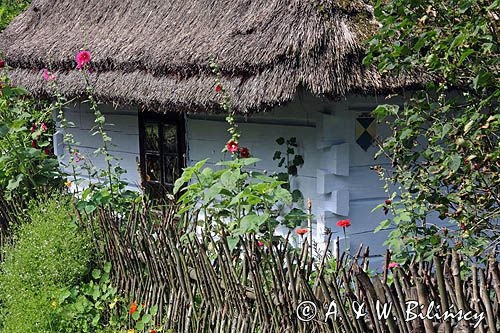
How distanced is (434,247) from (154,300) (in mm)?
1530

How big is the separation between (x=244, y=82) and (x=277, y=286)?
7.37ft

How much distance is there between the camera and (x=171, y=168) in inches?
283

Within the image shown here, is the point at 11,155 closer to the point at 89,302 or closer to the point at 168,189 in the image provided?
the point at 89,302

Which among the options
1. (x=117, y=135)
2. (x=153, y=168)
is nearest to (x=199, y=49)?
(x=153, y=168)

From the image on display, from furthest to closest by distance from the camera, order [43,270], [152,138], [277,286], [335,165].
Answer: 1. [152,138]
2. [335,165]
3. [43,270]
4. [277,286]

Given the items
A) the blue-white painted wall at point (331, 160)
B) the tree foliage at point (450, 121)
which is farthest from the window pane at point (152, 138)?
the tree foliage at point (450, 121)

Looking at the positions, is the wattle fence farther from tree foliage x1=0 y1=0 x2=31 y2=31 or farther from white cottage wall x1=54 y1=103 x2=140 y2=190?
tree foliage x1=0 y1=0 x2=31 y2=31

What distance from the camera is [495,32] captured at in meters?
3.47

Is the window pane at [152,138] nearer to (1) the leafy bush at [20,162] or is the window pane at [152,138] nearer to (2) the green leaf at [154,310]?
(1) the leafy bush at [20,162]

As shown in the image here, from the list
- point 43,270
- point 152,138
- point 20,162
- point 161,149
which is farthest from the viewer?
point 152,138

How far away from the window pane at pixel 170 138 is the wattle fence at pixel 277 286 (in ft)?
9.03

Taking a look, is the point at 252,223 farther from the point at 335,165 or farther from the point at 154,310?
the point at 335,165

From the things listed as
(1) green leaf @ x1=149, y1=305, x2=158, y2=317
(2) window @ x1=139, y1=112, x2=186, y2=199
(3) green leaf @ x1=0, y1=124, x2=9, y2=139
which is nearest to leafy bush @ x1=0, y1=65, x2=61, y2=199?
(3) green leaf @ x1=0, y1=124, x2=9, y2=139

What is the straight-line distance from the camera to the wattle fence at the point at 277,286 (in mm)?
2396
